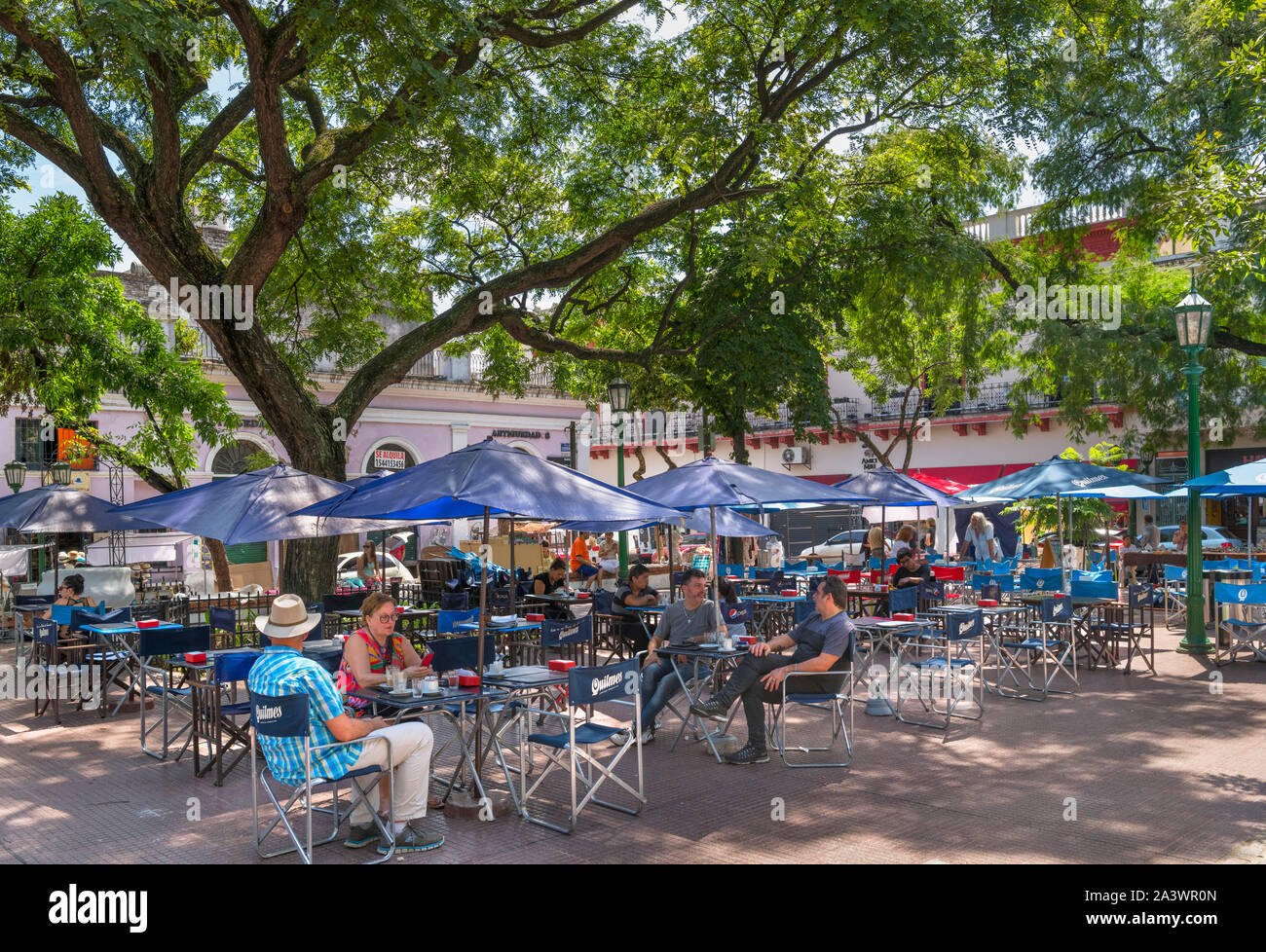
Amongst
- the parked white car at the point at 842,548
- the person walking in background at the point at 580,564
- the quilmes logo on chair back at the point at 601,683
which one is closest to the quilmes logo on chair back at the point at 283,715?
the quilmes logo on chair back at the point at 601,683

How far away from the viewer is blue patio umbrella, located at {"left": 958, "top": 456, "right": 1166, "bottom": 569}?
14.4m

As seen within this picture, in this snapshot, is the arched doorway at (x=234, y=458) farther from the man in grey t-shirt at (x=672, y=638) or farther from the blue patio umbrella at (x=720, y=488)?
the man in grey t-shirt at (x=672, y=638)

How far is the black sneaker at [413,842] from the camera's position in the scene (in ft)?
19.9

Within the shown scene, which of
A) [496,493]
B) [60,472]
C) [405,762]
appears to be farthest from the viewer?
[60,472]

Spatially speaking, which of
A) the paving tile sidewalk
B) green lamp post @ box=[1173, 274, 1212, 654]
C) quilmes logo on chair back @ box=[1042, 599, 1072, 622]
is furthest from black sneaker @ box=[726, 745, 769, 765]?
green lamp post @ box=[1173, 274, 1212, 654]

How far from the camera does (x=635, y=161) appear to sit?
52.4 feet

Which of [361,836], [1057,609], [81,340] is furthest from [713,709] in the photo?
[81,340]

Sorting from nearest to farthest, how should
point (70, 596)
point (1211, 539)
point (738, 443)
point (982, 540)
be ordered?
1. point (70, 596)
2. point (738, 443)
3. point (982, 540)
4. point (1211, 539)

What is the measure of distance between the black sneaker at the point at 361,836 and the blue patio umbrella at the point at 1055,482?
34.6 ft

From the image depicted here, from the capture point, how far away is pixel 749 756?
811cm

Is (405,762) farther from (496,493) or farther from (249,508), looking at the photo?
(249,508)

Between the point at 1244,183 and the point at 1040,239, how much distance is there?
1050 cm

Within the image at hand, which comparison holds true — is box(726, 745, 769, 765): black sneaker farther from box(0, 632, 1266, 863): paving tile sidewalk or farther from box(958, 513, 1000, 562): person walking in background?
box(958, 513, 1000, 562): person walking in background

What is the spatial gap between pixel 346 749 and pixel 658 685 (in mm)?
3304
